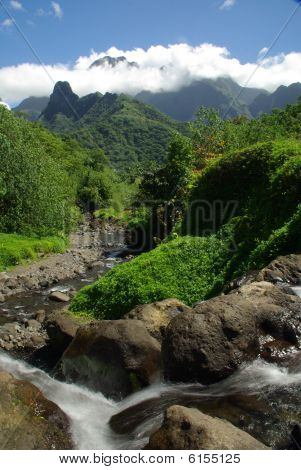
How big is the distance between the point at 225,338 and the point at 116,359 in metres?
3.03

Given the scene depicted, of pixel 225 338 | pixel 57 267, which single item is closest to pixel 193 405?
pixel 225 338

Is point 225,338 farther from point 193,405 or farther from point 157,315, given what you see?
point 157,315

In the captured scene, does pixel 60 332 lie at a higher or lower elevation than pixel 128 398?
lower

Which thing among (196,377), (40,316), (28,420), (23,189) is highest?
(23,189)

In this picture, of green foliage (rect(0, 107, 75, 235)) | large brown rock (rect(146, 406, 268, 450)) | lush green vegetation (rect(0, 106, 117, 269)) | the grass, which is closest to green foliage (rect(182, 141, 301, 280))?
large brown rock (rect(146, 406, 268, 450))

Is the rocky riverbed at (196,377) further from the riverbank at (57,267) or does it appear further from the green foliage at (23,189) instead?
the green foliage at (23,189)

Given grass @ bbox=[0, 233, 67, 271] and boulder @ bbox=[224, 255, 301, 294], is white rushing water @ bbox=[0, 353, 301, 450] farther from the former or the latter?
grass @ bbox=[0, 233, 67, 271]

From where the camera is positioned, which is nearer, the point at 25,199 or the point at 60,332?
the point at 60,332

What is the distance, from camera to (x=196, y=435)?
696 centimetres

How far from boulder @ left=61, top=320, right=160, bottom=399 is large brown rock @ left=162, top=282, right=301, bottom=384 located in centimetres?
71

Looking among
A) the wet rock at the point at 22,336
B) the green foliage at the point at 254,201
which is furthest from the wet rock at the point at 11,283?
the green foliage at the point at 254,201

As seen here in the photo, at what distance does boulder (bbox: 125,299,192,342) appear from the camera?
14789 mm

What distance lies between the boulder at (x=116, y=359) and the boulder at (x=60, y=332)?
427 cm

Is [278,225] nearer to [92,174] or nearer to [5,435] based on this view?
[5,435]
